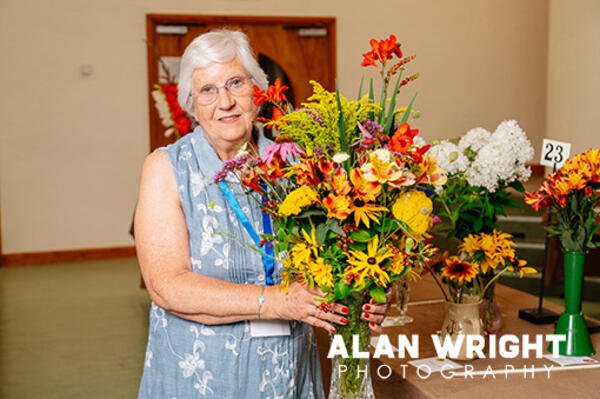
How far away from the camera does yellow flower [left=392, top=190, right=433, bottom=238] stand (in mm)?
1214

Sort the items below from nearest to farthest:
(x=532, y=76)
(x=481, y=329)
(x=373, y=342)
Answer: (x=481, y=329), (x=373, y=342), (x=532, y=76)

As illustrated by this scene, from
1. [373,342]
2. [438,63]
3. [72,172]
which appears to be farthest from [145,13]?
[373,342]

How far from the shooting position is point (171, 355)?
5.08 ft

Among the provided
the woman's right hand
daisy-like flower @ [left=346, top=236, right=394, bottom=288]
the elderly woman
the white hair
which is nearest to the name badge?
the elderly woman

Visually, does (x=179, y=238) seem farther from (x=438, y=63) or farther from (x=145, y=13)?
(x=438, y=63)

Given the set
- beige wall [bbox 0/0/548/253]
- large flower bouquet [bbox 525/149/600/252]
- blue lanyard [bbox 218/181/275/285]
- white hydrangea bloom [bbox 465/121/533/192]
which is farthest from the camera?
beige wall [bbox 0/0/548/253]

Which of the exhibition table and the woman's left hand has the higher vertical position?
the woman's left hand

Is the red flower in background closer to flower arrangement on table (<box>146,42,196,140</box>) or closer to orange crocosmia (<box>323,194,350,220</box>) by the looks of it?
orange crocosmia (<box>323,194,350,220</box>)

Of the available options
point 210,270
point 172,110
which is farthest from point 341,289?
point 172,110

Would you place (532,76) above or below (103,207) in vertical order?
above

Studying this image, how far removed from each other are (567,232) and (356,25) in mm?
6165

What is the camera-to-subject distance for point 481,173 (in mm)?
1938

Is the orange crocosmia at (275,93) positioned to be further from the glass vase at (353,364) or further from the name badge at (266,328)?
the name badge at (266,328)

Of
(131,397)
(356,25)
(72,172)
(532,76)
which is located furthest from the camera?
(532,76)
